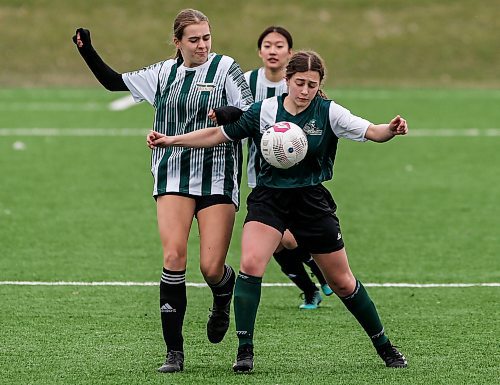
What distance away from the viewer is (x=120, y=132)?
66.4 ft

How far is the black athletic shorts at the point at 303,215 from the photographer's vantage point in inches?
268

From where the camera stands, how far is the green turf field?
6973 mm

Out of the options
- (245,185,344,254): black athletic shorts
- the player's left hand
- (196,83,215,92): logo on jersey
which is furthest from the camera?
(196,83,215,92): logo on jersey

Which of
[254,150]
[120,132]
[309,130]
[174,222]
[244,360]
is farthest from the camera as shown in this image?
[120,132]

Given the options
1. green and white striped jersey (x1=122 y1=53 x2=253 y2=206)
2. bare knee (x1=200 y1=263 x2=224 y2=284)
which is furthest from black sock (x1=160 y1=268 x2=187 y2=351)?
green and white striped jersey (x1=122 y1=53 x2=253 y2=206)

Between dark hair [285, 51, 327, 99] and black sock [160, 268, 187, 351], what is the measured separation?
4.43 feet

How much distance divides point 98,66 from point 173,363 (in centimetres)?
197

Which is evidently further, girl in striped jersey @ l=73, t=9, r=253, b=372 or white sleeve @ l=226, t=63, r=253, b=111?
white sleeve @ l=226, t=63, r=253, b=111

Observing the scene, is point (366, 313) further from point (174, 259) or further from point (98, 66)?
point (98, 66)

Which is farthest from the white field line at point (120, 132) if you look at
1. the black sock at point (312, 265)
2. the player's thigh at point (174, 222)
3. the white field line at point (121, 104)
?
the player's thigh at point (174, 222)

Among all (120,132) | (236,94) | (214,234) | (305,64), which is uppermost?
(305,64)

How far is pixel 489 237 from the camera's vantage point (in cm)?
1166

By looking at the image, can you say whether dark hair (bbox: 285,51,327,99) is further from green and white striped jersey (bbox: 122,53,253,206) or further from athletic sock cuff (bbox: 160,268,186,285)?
athletic sock cuff (bbox: 160,268,186,285)

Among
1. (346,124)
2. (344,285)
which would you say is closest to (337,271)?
(344,285)
